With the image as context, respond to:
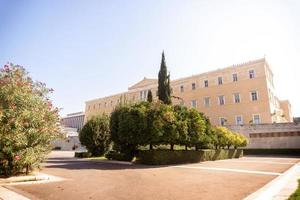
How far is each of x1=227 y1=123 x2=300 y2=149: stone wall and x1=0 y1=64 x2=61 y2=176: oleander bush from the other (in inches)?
1374

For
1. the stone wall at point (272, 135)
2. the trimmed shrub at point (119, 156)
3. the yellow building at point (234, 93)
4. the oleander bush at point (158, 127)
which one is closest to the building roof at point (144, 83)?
the yellow building at point (234, 93)

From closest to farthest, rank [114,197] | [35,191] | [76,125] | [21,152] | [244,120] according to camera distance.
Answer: [114,197]
[35,191]
[21,152]
[244,120]
[76,125]

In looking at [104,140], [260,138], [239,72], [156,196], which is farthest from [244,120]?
[156,196]

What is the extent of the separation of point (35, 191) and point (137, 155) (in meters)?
13.3

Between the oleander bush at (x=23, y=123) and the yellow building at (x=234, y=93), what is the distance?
2878 centimetres

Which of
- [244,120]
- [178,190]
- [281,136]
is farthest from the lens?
[244,120]

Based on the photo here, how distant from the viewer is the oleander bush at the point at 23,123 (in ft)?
31.9

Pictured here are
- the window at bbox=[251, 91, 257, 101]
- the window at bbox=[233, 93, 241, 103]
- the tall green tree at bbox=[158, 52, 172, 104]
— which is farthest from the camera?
the window at bbox=[233, 93, 241, 103]

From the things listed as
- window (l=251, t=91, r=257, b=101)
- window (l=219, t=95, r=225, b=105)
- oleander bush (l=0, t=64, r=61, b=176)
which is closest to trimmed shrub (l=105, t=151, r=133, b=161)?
oleander bush (l=0, t=64, r=61, b=176)

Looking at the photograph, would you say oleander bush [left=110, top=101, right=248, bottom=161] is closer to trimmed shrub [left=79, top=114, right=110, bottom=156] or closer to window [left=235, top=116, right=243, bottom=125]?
trimmed shrub [left=79, top=114, right=110, bottom=156]

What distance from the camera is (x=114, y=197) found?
7.00 m

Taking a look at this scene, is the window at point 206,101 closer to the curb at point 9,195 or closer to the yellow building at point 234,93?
the yellow building at point 234,93

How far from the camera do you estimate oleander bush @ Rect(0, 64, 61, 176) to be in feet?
31.9

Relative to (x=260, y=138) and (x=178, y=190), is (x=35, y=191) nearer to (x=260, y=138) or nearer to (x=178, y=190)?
(x=178, y=190)
